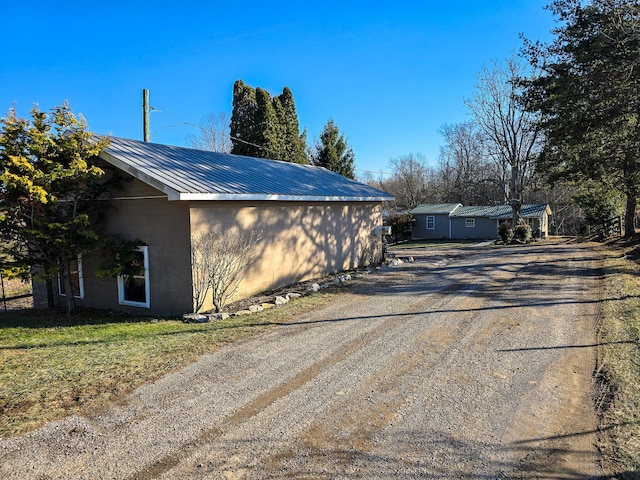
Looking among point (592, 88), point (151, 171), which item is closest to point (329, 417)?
point (151, 171)

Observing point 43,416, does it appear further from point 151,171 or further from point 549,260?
point 549,260

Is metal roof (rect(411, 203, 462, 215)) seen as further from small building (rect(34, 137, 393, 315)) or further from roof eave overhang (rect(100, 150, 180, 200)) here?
roof eave overhang (rect(100, 150, 180, 200))

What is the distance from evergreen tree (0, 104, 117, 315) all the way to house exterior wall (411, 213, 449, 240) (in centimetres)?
3316

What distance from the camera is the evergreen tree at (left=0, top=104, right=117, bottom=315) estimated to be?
304 inches

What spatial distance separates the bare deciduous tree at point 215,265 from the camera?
8367 millimetres

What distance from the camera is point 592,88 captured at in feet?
33.5

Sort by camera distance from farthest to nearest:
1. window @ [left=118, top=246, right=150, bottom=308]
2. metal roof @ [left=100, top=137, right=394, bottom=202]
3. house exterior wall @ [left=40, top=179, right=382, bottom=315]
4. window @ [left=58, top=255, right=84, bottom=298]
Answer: window @ [left=58, top=255, right=84, bottom=298] < window @ [left=118, top=246, right=150, bottom=308] < house exterior wall @ [left=40, top=179, right=382, bottom=315] < metal roof @ [left=100, top=137, right=394, bottom=202]

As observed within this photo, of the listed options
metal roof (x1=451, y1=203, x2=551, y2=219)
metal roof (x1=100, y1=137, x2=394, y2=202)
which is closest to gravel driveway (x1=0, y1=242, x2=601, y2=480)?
metal roof (x1=100, y1=137, x2=394, y2=202)

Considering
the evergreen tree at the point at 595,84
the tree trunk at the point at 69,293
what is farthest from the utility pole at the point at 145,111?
the evergreen tree at the point at 595,84

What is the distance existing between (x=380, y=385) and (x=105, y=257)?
24.9 ft

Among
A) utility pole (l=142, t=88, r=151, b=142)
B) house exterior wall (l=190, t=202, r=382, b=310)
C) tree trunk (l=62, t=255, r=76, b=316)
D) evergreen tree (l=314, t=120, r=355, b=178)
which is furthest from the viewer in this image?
evergreen tree (l=314, t=120, r=355, b=178)

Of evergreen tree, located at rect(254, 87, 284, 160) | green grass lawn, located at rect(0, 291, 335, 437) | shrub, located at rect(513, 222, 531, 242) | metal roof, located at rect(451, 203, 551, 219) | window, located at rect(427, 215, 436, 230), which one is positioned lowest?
green grass lawn, located at rect(0, 291, 335, 437)

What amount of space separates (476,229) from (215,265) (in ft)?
108

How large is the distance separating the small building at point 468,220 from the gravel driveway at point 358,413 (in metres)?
31.0
